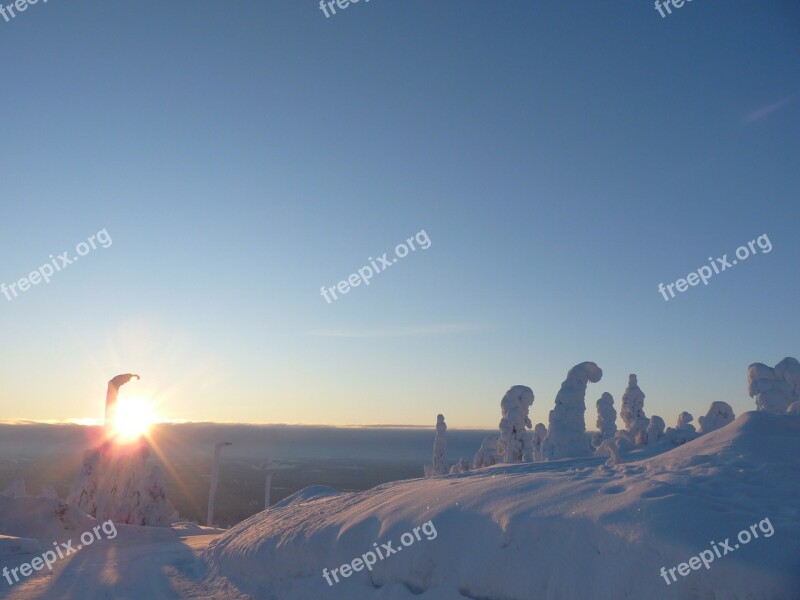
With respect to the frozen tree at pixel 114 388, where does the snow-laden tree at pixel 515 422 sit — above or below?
below

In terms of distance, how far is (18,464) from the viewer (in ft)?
578

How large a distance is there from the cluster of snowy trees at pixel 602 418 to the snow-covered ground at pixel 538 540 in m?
3.32

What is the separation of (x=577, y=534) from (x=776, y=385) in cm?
1205

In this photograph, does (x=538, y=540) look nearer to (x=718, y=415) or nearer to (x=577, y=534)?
(x=577, y=534)

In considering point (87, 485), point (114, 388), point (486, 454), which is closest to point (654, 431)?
point (486, 454)

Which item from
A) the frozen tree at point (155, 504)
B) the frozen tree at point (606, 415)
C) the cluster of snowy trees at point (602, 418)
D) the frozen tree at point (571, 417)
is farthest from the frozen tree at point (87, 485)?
the frozen tree at point (606, 415)

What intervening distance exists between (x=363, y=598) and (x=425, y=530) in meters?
1.40

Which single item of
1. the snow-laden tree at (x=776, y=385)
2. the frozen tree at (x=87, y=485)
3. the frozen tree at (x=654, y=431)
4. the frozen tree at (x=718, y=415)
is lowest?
the frozen tree at (x=718, y=415)

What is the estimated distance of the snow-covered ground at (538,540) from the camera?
266 inches

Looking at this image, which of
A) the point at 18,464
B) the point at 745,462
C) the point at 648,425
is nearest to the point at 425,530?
the point at 745,462

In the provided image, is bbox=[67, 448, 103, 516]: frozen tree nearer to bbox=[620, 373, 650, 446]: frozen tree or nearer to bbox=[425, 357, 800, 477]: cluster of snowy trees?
bbox=[425, 357, 800, 477]: cluster of snowy trees

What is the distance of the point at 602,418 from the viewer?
117 ft

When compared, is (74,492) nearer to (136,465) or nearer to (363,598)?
(136,465)

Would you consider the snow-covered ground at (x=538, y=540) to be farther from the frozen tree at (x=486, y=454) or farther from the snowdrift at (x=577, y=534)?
the frozen tree at (x=486, y=454)
